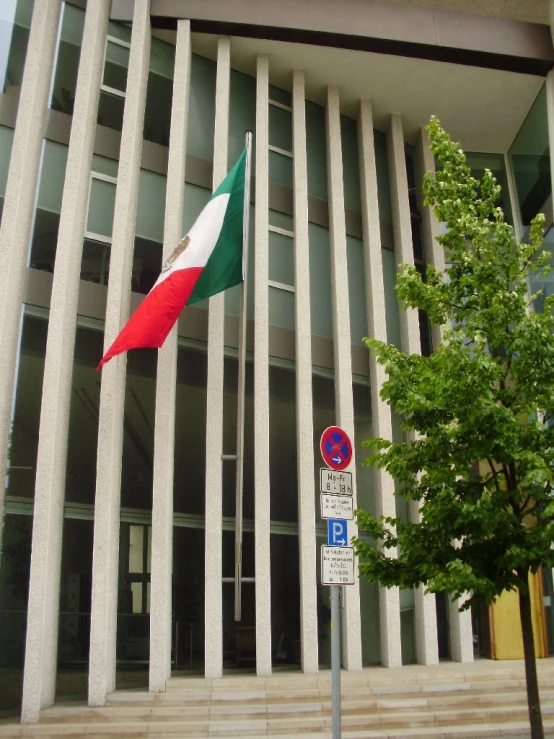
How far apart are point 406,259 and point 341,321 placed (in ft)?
8.64

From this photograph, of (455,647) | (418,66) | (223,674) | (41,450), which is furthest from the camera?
(418,66)

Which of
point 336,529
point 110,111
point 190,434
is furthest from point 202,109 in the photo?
point 336,529

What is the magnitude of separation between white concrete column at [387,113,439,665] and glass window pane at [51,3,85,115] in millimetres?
7427

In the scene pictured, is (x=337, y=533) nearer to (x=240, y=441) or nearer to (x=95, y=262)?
(x=240, y=441)

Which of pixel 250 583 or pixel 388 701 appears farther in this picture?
pixel 250 583

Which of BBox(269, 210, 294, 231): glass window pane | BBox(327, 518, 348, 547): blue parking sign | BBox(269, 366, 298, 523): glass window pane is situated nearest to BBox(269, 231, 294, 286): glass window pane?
BBox(269, 210, 294, 231): glass window pane

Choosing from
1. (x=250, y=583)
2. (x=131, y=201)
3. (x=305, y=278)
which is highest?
(x=131, y=201)

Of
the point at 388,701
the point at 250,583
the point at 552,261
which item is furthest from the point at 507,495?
the point at 552,261

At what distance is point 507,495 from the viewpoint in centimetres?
829

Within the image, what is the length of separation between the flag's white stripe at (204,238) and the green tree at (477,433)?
3895 millimetres

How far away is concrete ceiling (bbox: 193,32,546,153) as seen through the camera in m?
16.1

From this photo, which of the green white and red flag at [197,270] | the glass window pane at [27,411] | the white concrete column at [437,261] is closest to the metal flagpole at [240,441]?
the green white and red flag at [197,270]

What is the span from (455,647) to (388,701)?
10.8 feet

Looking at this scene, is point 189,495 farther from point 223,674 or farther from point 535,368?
point 535,368
